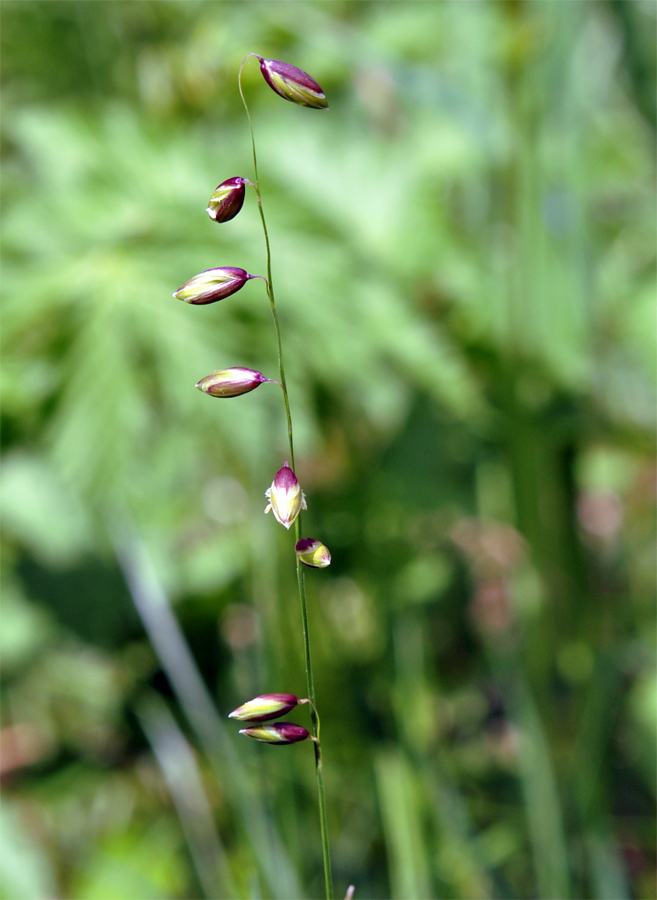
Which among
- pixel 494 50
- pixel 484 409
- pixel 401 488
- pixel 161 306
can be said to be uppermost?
pixel 494 50

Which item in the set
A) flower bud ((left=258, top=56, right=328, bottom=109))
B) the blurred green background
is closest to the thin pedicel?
flower bud ((left=258, top=56, right=328, bottom=109))

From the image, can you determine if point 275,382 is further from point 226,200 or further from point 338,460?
point 338,460

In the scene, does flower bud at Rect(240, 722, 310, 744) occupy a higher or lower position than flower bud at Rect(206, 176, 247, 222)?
lower

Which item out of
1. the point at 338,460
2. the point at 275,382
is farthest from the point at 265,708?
the point at 338,460

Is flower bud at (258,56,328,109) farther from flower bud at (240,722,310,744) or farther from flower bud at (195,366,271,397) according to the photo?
flower bud at (240,722,310,744)

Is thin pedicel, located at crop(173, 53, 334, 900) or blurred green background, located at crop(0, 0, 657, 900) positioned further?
blurred green background, located at crop(0, 0, 657, 900)

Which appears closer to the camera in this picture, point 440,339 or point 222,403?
point 222,403

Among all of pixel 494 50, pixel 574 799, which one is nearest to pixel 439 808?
pixel 574 799

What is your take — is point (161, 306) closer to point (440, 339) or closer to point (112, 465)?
point (112, 465)
